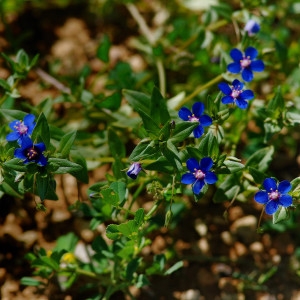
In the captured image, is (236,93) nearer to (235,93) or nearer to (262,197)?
(235,93)

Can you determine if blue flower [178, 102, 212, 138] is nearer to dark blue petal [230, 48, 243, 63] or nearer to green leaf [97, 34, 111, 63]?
dark blue petal [230, 48, 243, 63]

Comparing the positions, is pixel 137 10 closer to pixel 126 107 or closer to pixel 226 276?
pixel 126 107

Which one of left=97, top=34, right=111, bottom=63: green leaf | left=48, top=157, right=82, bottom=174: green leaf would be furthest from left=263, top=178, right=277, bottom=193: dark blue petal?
left=97, top=34, right=111, bottom=63: green leaf

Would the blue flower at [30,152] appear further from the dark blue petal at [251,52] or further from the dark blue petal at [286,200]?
the dark blue petal at [251,52]

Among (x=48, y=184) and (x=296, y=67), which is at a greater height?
(x=48, y=184)

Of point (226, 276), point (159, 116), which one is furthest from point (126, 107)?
point (226, 276)
